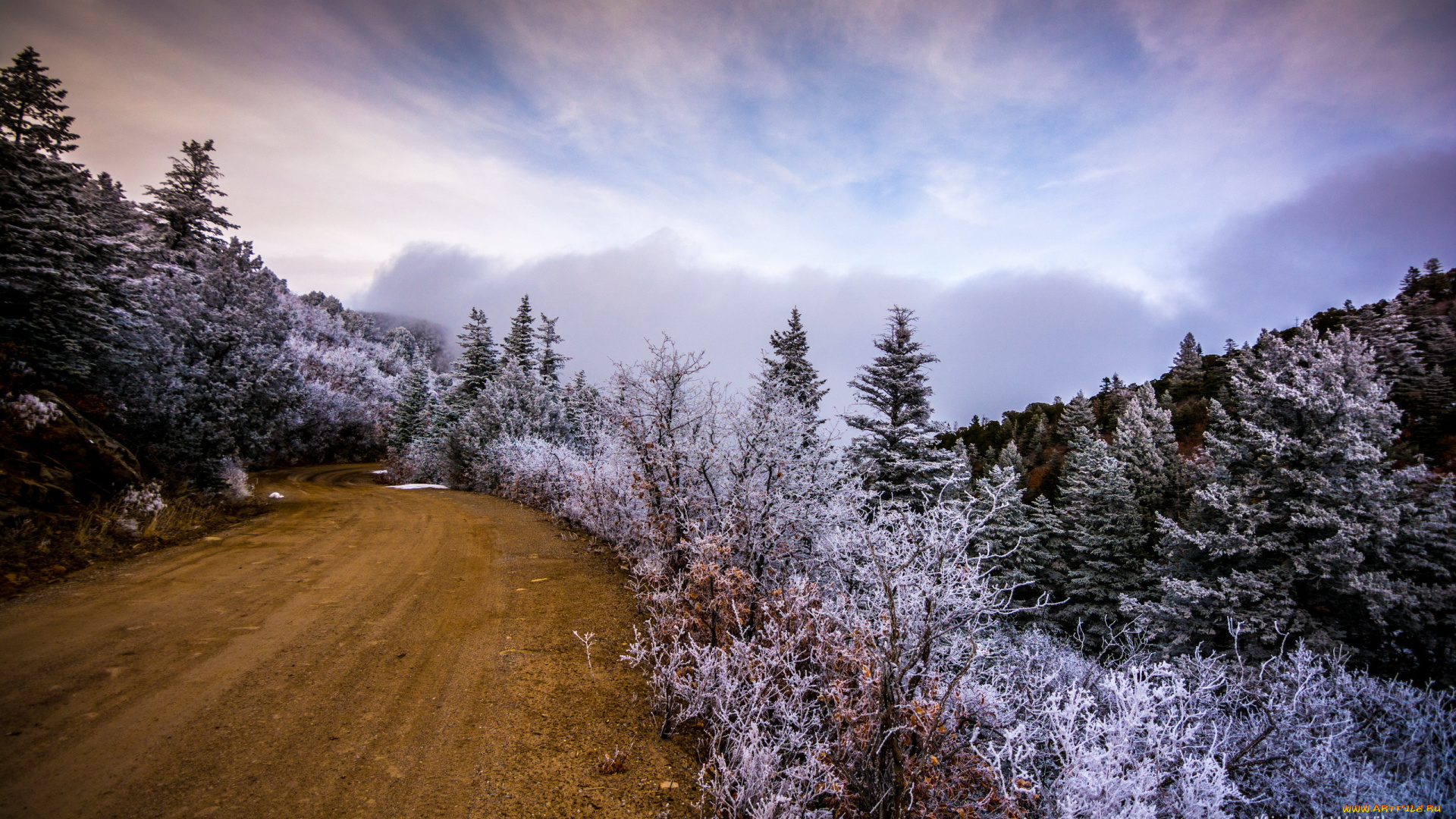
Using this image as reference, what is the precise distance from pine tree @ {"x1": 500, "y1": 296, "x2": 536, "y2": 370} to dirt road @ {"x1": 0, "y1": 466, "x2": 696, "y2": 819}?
22858mm

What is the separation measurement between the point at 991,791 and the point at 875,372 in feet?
48.7

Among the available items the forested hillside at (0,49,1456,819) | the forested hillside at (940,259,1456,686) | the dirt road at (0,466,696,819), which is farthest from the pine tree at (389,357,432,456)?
the forested hillside at (940,259,1456,686)

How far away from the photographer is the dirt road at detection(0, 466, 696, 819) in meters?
3.55

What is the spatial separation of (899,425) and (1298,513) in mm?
10134

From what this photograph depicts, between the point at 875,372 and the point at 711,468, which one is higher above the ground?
the point at 875,372

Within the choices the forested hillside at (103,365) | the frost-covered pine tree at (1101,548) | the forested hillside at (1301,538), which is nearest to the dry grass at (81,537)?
the forested hillside at (103,365)

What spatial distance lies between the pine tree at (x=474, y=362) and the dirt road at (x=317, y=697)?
22747mm

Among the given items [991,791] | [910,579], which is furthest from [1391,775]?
[910,579]

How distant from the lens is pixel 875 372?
17.6 metres

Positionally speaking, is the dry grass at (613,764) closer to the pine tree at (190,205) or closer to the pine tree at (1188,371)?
the pine tree at (190,205)

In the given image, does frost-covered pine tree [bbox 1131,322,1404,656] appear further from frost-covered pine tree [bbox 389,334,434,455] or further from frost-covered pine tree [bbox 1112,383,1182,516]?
frost-covered pine tree [bbox 389,334,434,455]

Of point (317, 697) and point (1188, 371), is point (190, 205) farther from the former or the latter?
point (1188, 371)

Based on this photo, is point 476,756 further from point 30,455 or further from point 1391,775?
point 30,455

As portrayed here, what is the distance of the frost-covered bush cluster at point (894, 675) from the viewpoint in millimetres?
3965
